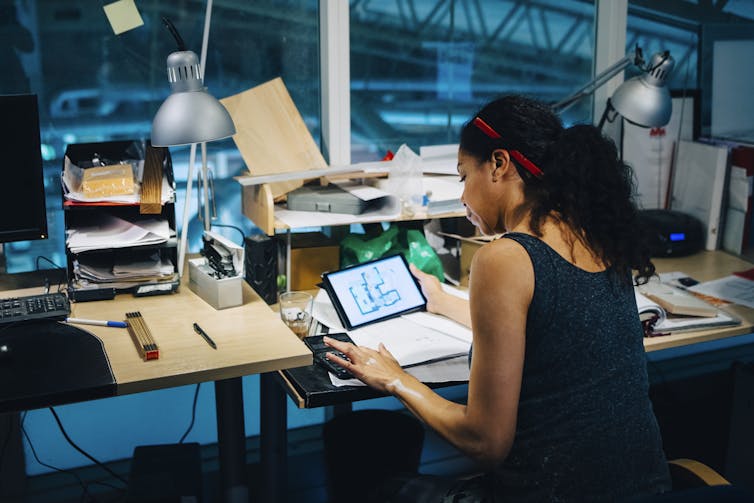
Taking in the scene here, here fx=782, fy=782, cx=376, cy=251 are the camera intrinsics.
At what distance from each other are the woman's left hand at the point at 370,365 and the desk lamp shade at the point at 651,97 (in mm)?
1118

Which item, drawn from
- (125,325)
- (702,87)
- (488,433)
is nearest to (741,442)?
(702,87)

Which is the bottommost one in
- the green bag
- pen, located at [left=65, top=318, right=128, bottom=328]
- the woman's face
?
pen, located at [left=65, top=318, right=128, bottom=328]

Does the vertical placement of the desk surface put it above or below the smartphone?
above

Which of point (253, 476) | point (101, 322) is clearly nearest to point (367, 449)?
point (253, 476)

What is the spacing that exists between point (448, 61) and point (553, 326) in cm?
169

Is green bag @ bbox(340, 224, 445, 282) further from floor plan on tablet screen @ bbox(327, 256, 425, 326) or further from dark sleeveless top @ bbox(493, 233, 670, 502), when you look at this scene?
dark sleeveless top @ bbox(493, 233, 670, 502)

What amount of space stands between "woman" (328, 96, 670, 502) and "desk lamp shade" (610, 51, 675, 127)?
3.02 feet

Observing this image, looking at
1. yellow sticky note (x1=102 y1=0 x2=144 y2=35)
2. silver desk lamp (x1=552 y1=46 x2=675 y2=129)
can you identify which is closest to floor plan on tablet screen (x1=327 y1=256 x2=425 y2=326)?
silver desk lamp (x1=552 y1=46 x2=675 y2=129)

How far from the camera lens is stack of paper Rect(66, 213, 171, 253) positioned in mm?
1906

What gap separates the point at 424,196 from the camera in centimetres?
230

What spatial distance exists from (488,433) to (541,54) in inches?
81.5

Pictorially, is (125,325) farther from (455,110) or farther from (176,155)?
(455,110)

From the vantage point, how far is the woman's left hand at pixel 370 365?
1552 mm

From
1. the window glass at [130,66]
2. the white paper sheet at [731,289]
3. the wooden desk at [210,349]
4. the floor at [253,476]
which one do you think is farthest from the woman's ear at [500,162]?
the floor at [253,476]
